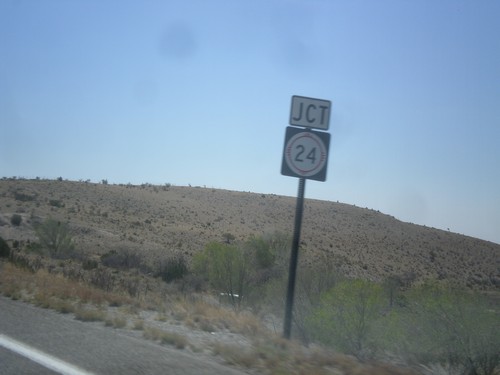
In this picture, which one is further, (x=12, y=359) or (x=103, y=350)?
(x=103, y=350)

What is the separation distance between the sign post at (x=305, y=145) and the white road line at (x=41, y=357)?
3.88 meters

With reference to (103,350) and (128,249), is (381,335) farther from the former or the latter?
(128,249)

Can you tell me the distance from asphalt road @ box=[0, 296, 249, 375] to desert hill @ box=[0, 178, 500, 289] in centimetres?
2757

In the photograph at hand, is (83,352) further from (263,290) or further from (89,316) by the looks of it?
(263,290)

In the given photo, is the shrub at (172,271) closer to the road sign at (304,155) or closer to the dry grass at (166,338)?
the dry grass at (166,338)

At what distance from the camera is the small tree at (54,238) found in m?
38.4

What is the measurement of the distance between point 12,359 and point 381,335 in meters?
8.24

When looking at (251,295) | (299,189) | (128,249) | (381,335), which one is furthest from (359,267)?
(299,189)

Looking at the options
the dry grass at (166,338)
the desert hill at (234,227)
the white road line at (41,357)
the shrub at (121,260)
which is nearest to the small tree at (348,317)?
the dry grass at (166,338)

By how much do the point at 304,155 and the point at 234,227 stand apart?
6386cm

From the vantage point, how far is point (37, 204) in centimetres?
6394

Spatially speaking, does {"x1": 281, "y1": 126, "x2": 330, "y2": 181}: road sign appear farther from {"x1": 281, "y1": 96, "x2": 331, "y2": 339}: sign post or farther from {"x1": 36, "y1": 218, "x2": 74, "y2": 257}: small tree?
{"x1": 36, "y1": 218, "x2": 74, "y2": 257}: small tree

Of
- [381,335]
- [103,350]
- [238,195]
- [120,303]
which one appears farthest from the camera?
[238,195]

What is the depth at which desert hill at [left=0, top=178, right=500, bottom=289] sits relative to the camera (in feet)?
166
